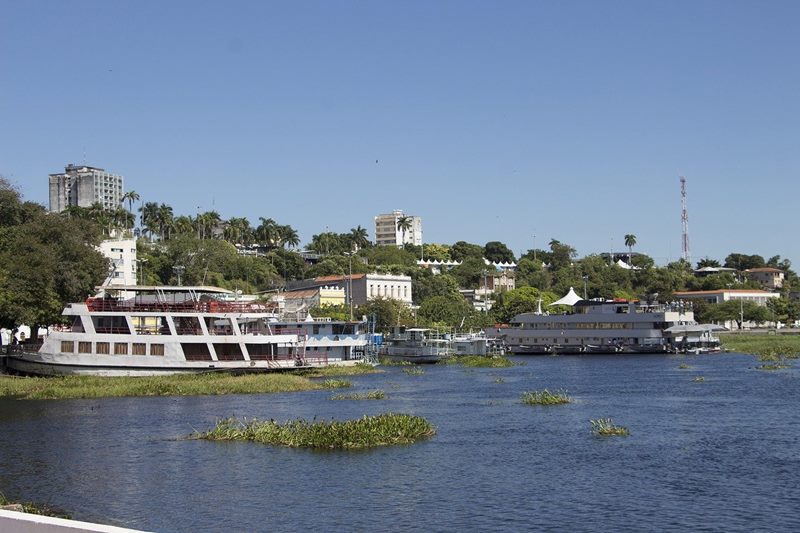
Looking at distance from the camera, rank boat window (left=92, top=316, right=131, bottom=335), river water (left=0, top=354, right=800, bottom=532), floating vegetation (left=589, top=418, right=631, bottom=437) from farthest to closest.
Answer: boat window (left=92, top=316, right=131, bottom=335), floating vegetation (left=589, top=418, right=631, bottom=437), river water (left=0, top=354, right=800, bottom=532)

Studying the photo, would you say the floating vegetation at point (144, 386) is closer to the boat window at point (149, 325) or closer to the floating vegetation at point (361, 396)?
the boat window at point (149, 325)

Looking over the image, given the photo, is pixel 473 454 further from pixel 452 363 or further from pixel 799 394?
pixel 452 363

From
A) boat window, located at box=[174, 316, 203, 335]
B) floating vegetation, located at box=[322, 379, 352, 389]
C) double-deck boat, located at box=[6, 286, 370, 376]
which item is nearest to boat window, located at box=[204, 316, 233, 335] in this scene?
double-deck boat, located at box=[6, 286, 370, 376]

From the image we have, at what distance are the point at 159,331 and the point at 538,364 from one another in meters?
47.7

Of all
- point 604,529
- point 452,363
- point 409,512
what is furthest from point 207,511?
point 452,363

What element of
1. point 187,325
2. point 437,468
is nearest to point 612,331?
point 187,325

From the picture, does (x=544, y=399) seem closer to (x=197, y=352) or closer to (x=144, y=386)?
(x=144, y=386)

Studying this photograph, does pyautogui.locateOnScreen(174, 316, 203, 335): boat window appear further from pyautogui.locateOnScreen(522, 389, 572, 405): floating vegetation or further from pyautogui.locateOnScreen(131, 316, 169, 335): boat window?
pyautogui.locateOnScreen(522, 389, 572, 405): floating vegetation

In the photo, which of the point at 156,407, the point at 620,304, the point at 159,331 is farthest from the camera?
the point at 620,304

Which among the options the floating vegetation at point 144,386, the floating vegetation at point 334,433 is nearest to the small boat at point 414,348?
the floating vegetation at point 144,386

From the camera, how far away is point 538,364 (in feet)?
366

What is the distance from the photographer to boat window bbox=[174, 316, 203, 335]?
80.5m

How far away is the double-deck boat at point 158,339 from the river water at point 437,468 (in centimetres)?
1420

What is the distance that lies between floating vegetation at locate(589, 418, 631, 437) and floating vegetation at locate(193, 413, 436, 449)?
813 centimetres
